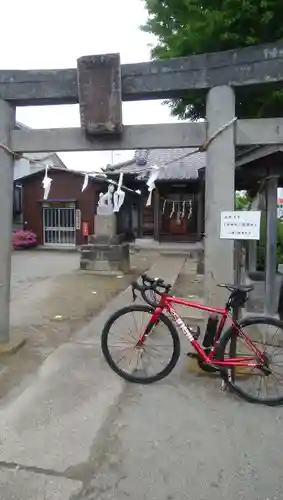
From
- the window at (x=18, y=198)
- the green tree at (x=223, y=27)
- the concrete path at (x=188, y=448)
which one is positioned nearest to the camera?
the concrete path at (x=188, y=448)

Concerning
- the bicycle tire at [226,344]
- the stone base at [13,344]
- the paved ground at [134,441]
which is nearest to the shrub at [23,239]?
the stone base at [13,344]

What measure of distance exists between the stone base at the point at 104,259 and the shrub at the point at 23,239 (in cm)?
861

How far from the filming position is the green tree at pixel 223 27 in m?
5.67

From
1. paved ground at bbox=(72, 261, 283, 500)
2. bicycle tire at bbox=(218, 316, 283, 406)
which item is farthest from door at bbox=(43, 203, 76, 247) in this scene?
bicycle tire at bbox=(218, 316, 283, 406)

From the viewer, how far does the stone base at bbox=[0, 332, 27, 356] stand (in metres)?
4.58

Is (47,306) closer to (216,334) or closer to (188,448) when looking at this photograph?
(216,334)

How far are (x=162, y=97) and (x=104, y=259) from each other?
7.75 meters

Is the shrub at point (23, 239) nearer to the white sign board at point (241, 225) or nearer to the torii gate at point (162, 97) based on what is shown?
the torii gate at point (162, 97)

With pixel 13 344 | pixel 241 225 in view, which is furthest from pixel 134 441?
pixel 13 344

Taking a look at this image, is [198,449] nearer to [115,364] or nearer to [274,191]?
[115,364]

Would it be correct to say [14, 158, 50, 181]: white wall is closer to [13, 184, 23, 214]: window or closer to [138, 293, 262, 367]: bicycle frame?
[13, 184, 23, 214]: window

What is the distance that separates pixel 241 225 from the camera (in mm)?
3820

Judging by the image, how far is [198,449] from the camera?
2.80 metres

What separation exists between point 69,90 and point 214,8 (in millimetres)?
3270
